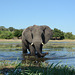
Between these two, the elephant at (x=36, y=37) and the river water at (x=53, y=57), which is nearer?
the river water at (x=53, y=57)

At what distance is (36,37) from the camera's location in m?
12.7

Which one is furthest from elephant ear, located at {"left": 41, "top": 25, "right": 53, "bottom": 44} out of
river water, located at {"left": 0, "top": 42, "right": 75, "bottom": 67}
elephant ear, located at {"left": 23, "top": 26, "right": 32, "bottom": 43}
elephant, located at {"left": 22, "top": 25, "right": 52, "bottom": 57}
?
river water, located at {"left": 0, "top": 42, "right": 75, "bottom": 67}

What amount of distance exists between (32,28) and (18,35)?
53601 mm

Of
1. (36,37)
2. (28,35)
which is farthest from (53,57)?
(28,35)

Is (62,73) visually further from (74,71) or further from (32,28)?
(32,28)

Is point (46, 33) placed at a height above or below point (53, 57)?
above

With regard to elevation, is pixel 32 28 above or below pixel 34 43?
above

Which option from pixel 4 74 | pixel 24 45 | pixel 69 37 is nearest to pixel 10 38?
pixel 69 37

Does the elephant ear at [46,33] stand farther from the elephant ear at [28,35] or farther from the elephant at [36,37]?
the elephant ear at [28,35]

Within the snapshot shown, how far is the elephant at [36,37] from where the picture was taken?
12.3m

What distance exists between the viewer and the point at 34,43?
12391 millimetres

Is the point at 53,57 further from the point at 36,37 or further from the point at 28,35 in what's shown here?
the point at 28,35

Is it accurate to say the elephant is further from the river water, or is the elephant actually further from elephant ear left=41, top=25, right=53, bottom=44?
the river water

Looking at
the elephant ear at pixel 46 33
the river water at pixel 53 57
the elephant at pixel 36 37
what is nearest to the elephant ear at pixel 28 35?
the elephant at pixel 36 37
